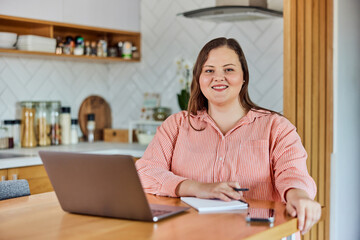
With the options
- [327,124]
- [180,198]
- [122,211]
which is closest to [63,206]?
[122,211]

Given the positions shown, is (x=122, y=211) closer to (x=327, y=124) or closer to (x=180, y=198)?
(x=180, y=198)

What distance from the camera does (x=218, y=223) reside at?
4.64 feet

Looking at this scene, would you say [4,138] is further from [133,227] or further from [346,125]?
[133,227]

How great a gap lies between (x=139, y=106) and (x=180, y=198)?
2692mm

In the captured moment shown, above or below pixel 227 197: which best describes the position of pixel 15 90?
above

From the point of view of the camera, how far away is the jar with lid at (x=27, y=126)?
12.6ft

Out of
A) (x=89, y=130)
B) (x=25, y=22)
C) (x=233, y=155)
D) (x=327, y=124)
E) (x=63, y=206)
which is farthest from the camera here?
(x=89, y=130)

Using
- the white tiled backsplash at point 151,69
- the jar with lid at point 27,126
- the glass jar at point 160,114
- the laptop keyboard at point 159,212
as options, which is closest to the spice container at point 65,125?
the white tiled backsplash at point 151,69

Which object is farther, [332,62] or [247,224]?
[332,62]

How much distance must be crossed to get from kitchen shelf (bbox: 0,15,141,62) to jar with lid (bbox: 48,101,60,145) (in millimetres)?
433

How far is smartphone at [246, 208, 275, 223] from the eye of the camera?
142 cm

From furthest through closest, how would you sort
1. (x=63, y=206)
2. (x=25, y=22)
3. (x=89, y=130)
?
(x=89, y=130)
(x=25, y=22)
(x=63, y=206)

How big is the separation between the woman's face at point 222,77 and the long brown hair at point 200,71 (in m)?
0.02

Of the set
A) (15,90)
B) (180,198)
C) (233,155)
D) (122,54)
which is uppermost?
(122,54)
